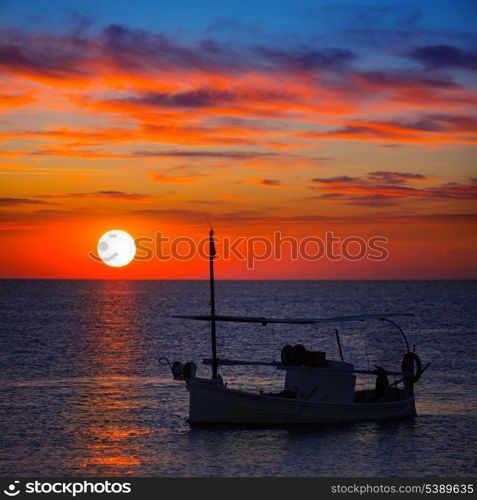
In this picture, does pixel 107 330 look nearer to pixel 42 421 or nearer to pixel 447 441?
pixel 42 421

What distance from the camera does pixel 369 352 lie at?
8781 centimetres

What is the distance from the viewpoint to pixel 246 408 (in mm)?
43188

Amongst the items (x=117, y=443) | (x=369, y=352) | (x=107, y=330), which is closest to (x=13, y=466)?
(x=117, y=443)

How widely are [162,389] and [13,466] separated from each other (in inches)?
861

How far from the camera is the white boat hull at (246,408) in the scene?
42.9 m
